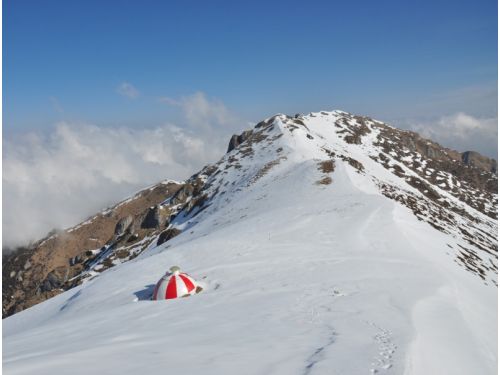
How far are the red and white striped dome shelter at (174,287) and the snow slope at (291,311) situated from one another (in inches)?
40.7

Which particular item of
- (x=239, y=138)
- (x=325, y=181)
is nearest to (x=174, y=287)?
(x=325, y=181)

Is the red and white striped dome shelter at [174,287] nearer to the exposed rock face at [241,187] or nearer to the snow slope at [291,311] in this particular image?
the snow slope at [291,311]

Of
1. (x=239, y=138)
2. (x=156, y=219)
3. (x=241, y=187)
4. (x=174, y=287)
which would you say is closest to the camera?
(x=174, y=287)

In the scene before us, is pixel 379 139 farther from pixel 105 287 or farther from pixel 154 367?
pixel 154 367

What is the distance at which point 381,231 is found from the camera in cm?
3528

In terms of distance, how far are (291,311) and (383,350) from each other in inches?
227

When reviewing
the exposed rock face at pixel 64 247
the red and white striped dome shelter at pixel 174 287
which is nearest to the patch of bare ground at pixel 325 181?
the red and white striped dome shelter at pixel 174 287

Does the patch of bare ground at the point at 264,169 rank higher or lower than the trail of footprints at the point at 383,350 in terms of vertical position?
higher

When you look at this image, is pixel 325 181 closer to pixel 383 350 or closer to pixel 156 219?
pixel 383 350

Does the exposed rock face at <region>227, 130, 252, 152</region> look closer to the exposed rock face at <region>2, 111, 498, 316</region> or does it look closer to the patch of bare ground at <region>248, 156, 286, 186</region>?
the exposed rock face at <region>2, 111, 498, 316</region>

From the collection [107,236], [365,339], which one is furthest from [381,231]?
[107,236]

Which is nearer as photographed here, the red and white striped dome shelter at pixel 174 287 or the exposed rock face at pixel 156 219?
the red and white striped dome shelter at pixel 174 287

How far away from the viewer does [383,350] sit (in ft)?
37.9

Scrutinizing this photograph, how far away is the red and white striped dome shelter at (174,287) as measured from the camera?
74.0ft
